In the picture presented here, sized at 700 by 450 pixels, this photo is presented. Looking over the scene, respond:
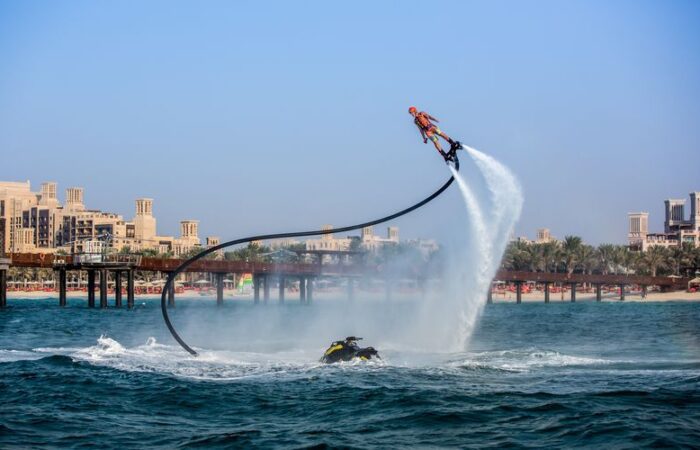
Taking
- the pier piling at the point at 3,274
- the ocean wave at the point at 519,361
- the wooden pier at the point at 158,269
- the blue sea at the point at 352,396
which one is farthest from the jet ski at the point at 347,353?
the pier piling at the point at 3,274

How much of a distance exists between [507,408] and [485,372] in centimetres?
793

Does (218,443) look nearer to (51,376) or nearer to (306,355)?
(51,376)

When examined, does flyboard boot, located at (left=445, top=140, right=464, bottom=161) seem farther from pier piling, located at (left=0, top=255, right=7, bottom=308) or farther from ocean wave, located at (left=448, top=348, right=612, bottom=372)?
pier piling, located at (left=0, top=255, right=7, bottom=308)

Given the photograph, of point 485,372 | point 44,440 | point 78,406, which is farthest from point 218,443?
point 485,372

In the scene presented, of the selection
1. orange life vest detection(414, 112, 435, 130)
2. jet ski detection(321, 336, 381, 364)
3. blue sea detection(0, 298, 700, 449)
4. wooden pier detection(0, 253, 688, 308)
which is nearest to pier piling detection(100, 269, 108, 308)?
wooden pier detection(0, 253, 688, 308)

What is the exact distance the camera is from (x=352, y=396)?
32.4m

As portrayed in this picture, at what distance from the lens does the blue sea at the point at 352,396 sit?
26438 millimetres

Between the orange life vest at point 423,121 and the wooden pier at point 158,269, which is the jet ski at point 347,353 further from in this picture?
the wooden pier at point 158,269

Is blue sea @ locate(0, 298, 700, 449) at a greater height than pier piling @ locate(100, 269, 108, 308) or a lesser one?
lesser

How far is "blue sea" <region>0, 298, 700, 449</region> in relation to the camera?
2644 cm

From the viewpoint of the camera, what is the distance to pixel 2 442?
26.3 metres

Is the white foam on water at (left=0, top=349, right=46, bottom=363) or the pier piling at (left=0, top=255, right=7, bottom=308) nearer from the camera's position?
the white foam on water at (left=0, top=349, right=46, bottom=363)

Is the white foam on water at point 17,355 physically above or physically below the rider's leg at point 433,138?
below

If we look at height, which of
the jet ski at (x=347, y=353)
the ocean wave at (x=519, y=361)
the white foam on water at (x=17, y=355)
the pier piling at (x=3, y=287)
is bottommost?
the white foam on water at (x=17, y=355)
